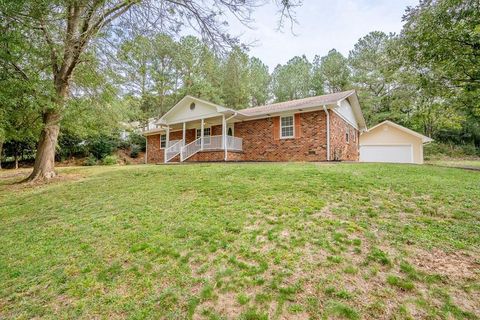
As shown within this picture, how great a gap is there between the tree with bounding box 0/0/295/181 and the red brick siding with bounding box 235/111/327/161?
775 cm

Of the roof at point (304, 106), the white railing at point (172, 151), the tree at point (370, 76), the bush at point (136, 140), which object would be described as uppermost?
the tree at point (370, 76)

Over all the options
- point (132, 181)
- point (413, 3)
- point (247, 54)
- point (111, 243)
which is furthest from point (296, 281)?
point (413, 3)

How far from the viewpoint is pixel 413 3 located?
6.59 m

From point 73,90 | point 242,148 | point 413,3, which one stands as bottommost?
point 242,148

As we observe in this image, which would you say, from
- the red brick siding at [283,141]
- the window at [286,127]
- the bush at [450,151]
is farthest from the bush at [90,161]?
the bush at [450,151]

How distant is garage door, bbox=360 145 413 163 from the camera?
16656mm

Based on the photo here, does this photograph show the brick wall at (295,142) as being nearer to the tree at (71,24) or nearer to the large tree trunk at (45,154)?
the large tree trunk at (45,154)

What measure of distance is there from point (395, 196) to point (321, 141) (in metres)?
6.89

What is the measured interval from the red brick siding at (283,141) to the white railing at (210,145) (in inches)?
19.4

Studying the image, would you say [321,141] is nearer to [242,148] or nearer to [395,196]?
[242,148]

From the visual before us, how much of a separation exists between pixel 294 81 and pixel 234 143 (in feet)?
66.5

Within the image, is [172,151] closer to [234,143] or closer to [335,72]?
[234,143]

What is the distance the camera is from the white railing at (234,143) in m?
13.8

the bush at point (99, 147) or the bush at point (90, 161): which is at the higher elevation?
the bush at point (99, 147)
